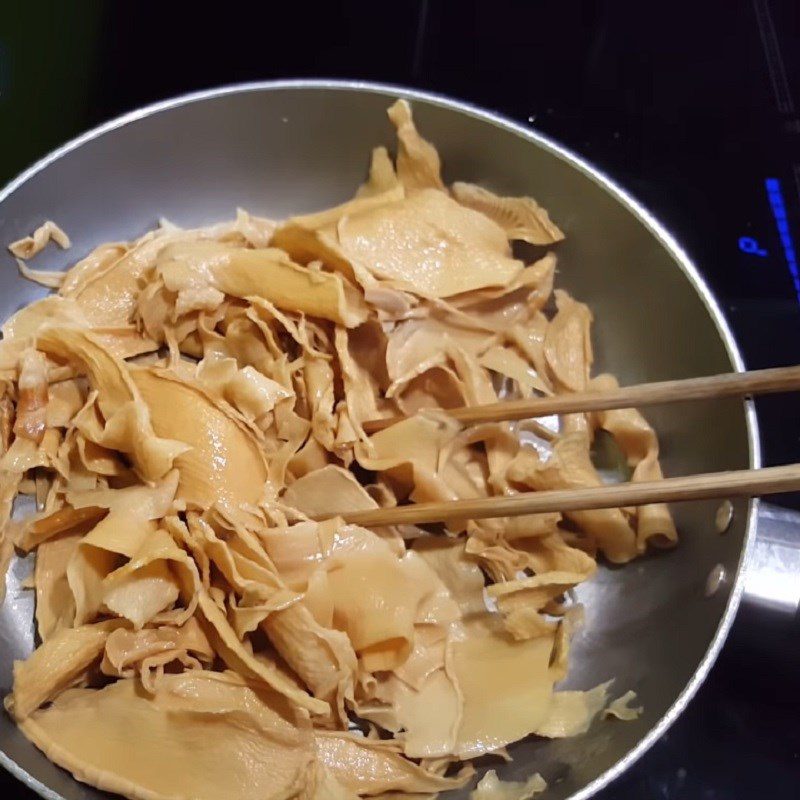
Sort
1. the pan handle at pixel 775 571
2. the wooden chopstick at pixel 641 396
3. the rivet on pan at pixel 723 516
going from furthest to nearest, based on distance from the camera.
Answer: the pan handle at pixel 775 571 → the rivet on pan at pixel 723 516 → the wooden chopstick at pixel 641 396

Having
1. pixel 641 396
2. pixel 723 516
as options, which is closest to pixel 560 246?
pixel 641 396

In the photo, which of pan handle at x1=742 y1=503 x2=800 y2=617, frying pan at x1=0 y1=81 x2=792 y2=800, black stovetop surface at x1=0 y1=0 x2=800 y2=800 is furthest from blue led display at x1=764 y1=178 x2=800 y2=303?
pan handle at x1=742 y1=503 x2=800 y2=617

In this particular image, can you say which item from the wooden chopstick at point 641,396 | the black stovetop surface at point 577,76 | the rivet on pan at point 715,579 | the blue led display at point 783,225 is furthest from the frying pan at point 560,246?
the blue led display at point 783,225

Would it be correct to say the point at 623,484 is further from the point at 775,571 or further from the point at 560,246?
the point at 560,246

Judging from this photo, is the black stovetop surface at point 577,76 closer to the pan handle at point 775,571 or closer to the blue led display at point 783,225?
the blue led display at point 783,225

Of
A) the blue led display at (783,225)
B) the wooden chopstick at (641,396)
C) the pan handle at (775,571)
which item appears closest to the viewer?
the wooden chopstick at (641,396)

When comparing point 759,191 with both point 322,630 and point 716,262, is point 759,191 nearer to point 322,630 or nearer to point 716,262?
point 716,262
